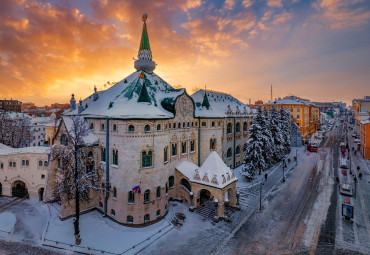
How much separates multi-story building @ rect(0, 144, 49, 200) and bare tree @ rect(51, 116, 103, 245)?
6.80 metres

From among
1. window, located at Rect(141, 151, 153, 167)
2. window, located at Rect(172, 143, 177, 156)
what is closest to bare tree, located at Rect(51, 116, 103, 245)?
window, located at Rect(141, 151, 153, 167)

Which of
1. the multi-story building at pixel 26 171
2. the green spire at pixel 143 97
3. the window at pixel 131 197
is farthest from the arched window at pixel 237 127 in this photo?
the multi-story building at pixel 26 171

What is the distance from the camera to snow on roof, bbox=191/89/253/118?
32156mm

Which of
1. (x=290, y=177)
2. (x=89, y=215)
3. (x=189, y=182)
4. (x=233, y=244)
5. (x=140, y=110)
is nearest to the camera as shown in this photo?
(x=233, y=244)

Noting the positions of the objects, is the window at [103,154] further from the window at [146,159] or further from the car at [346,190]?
the car at [346,190]

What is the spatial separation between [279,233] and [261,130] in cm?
2012

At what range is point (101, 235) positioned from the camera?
19.7 meters

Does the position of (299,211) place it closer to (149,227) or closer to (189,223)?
(189,223)

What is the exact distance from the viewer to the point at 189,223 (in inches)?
851

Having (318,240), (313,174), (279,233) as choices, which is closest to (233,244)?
(279,233)

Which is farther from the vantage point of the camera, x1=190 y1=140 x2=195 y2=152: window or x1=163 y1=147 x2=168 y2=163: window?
x1=190 y1=140 x2=195 y2=152: window

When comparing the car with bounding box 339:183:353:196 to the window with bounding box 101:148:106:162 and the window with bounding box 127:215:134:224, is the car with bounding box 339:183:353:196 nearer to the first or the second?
the window with bounding box 127:215:134:224

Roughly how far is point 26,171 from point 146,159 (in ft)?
68.2

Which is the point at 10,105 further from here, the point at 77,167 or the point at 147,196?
the point at 147,196
